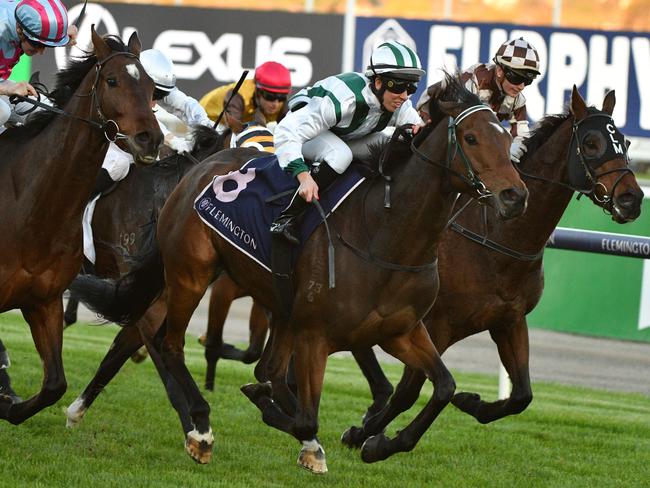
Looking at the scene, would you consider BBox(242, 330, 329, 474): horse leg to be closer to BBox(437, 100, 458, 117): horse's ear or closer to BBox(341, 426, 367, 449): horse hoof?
BBox(341, 426, 367, 449): horse hoof

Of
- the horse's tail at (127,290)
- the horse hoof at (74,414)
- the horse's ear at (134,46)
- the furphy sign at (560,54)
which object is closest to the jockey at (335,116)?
the horse's ear at (134,46)

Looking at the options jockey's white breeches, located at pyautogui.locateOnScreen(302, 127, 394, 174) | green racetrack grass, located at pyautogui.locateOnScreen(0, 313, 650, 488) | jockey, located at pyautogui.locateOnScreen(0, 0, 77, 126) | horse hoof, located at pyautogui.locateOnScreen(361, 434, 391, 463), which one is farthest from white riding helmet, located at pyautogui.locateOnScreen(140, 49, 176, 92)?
horse hoof, located at pyautogui.locateOnScreen(361, 434, 391, 463)

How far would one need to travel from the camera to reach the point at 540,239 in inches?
263

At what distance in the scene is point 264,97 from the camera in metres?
8.87

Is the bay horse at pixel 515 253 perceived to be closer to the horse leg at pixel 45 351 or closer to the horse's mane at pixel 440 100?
the horse's mane at pixel 440 100

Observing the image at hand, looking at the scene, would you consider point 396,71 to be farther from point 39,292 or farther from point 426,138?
point 39,292

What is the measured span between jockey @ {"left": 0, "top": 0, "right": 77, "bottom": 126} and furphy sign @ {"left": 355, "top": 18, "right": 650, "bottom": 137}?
9.40 metres

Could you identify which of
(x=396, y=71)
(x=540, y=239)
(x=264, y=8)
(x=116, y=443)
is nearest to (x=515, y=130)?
(x=540, y=239)

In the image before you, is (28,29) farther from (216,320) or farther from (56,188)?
(216,320)

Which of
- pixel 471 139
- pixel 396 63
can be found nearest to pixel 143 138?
pixel 396 63

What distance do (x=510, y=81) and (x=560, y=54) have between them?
8.63 meters

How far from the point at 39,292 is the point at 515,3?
48.4 feet

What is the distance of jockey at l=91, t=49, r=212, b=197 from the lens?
25.3ft

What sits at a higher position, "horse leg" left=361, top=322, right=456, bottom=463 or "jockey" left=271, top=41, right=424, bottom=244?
"jockey" left=271, top=41, right=424, bottom=244
